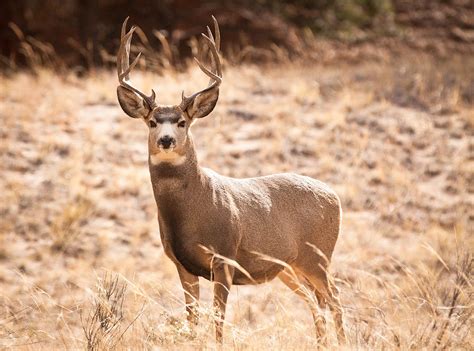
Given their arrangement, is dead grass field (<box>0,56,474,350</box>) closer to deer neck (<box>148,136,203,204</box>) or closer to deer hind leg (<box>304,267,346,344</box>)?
deer hind leg (<box>304,267,346,344</box>)

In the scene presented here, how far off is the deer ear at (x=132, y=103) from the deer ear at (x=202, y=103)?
0.37m

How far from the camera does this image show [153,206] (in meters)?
11.6

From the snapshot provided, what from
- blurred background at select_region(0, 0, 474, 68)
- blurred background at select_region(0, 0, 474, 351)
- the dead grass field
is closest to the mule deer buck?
blurred background at select_region(0, 0, 474, 351)

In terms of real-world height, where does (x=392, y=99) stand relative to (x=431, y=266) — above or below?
above

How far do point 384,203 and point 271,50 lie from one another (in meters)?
8.44

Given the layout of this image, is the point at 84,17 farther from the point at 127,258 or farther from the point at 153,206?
the point at 127,258

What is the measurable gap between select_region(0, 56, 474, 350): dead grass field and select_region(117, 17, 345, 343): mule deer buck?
115 cm

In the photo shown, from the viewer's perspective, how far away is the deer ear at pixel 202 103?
6766mm

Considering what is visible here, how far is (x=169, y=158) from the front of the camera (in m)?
6.54

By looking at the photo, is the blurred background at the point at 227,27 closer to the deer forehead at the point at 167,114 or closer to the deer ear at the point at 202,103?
the deer ear at the point at 202,103

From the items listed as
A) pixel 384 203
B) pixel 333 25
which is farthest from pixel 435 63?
pixel 384 203

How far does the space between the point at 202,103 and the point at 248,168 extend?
5648mm

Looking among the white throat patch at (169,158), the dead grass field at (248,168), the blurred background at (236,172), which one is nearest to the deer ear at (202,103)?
the white throat patch at (169,158)

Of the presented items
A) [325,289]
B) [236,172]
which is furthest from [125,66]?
[236,172]
